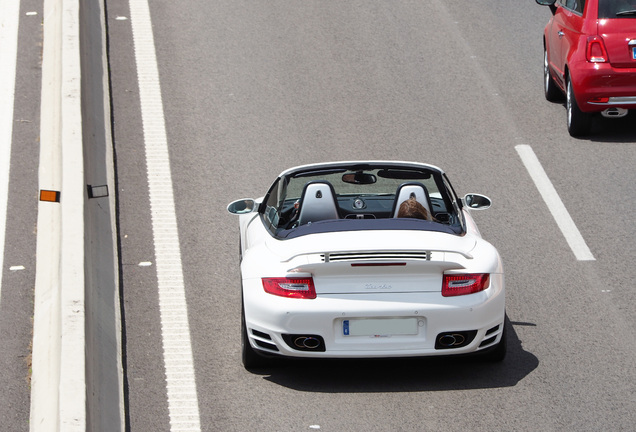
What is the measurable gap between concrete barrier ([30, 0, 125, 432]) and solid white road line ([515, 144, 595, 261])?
4.10 meters

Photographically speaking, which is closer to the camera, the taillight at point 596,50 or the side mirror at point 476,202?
the side mirror at point 476,202

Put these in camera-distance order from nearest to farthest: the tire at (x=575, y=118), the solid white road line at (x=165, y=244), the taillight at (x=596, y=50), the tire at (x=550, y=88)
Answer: the solid white road line at (x=165, y=244) < the taillight at (x=596, y=50) < the tire at (x=575, y=118) < the tire at (x=550, y=88)

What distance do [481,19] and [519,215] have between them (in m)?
6.34

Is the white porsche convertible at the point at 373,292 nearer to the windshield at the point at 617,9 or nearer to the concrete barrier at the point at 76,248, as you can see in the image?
the concrete barrier at the point at 76,248

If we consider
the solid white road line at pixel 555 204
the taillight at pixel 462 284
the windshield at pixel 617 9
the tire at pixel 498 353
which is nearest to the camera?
the taillight at pixel 462 284

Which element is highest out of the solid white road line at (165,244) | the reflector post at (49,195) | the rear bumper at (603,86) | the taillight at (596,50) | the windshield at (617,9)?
the windshield at (617,9)

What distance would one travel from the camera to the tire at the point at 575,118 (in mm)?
13003

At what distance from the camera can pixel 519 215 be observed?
1096 cm

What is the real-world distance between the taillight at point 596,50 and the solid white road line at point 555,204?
121cm

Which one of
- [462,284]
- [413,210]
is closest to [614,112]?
[413,210]

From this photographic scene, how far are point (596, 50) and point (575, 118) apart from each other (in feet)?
2.84

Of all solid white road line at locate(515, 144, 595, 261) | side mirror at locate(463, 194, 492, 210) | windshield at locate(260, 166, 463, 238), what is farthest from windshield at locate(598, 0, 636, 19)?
side mirror at locate(463, 194, 492, 210)

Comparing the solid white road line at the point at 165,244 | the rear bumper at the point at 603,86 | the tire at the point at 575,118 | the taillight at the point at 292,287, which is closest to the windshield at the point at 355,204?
the taillight at the point at 292,287

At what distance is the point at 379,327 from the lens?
718 cm
